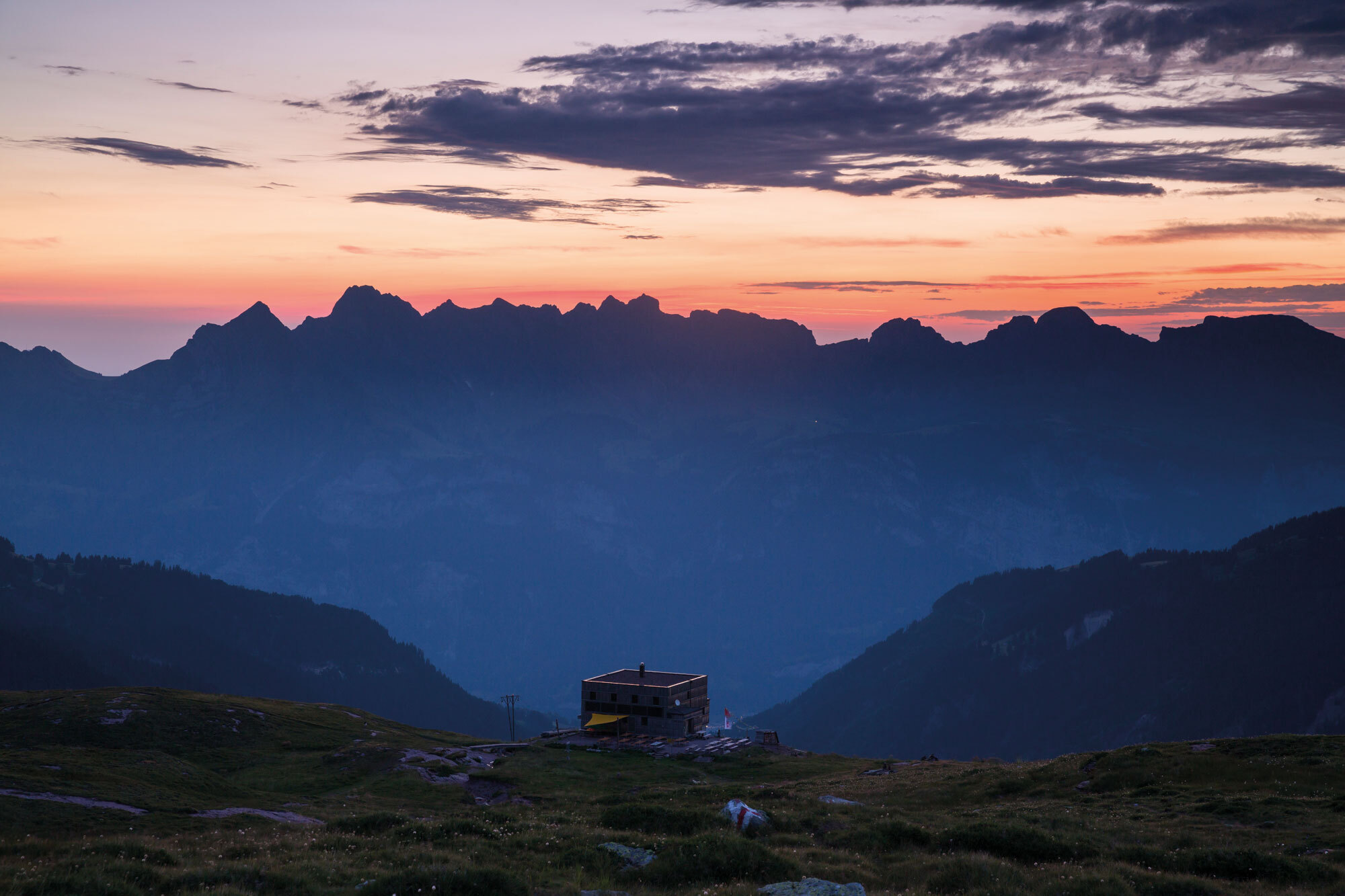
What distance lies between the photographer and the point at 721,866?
2680 cm

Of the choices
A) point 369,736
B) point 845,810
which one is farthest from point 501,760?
point 845,810

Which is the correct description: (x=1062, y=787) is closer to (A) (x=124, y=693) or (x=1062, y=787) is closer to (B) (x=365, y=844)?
(B) (x=365, y=844)

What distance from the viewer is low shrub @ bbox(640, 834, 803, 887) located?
1037 inches

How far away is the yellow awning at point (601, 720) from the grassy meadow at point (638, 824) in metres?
40.7

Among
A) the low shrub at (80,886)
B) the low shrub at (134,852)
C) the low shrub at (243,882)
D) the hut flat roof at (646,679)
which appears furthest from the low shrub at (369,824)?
the hut flat roof at (646,679)

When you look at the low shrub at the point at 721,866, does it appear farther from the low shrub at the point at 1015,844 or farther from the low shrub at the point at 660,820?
the low shrub at the point at 1015,844

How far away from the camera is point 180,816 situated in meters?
49.5

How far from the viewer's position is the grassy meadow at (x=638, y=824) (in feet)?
84.7

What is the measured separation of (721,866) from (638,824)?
10.5 m

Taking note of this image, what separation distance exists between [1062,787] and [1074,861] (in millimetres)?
28868

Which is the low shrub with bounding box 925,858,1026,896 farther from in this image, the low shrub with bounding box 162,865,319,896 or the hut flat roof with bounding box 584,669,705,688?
the hut flat roof with bounding box 584,669,705,688

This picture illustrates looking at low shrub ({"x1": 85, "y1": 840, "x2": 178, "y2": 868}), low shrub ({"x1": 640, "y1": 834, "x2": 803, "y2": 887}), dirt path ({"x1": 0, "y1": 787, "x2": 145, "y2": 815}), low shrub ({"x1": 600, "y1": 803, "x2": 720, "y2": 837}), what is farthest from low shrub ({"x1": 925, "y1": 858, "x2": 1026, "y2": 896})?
dirt path ({"x1": 0, "y1": 787, "x2": 145, "y2": 815})

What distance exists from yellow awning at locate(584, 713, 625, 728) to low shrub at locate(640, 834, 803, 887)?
4189 inches

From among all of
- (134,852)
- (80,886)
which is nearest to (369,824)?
(134,852)
